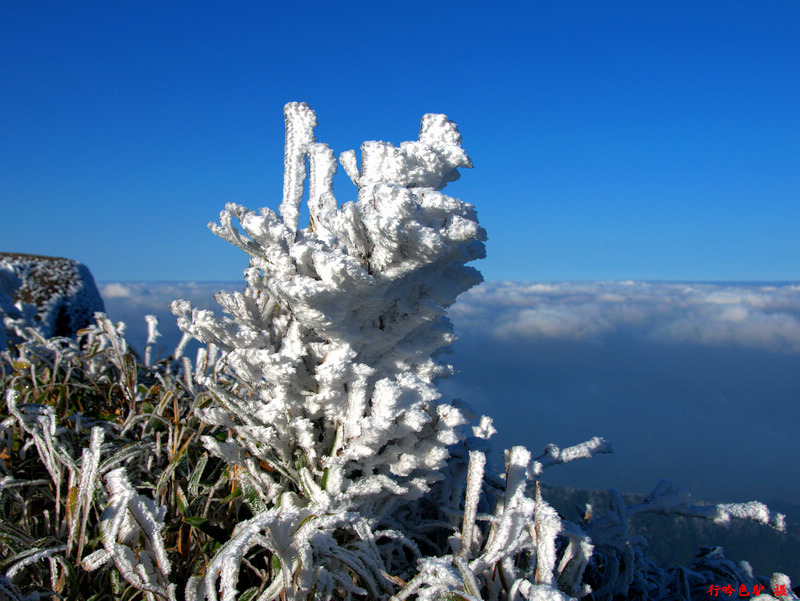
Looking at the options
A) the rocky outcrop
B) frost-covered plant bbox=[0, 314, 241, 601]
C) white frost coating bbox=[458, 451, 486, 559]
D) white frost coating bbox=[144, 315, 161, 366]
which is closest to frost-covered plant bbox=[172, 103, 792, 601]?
white frost coating bbox=[458, 451, 486, 559]

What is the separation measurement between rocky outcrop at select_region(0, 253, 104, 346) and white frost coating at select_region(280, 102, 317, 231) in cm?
358

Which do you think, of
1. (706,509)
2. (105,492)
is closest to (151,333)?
(105,492)

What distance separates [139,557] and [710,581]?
1.53m

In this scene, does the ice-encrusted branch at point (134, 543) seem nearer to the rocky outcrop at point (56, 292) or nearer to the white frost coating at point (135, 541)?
the white frost coating at point (135, 541)

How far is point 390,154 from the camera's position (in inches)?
42.0

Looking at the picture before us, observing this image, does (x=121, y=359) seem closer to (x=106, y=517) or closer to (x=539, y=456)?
(x=106, y=517)

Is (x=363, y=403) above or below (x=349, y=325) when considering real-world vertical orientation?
below

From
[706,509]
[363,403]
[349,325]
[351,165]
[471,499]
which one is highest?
[351,165]

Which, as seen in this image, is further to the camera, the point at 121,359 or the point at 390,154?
the point at 121,359

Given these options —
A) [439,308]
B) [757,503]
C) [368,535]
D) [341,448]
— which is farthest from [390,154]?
[757,503]

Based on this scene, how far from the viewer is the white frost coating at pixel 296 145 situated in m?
1.24

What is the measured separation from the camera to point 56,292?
4301 millimetres

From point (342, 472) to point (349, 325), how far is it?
334 millimetres

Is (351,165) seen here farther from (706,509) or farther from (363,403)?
(706,509)
